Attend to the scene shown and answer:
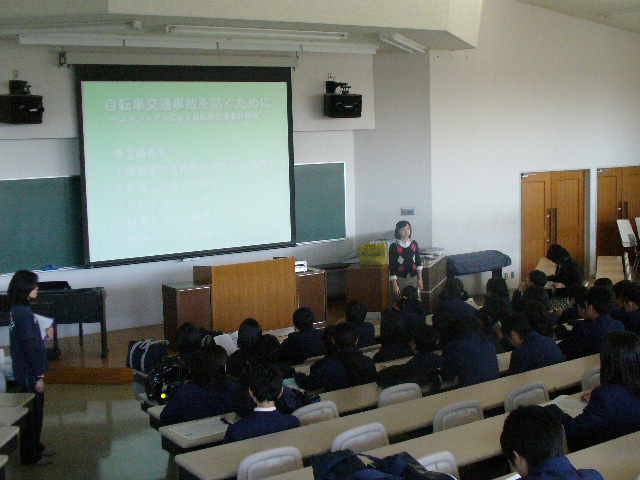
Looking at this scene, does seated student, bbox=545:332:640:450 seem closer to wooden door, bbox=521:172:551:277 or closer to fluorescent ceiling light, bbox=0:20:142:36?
fluorescent ceiling light, bbox=0:20:142:36

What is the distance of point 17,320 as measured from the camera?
523 centimetres

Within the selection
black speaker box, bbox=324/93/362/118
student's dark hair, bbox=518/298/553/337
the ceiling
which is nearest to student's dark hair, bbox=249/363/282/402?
A: student's dark hair, bbox=518/298/553/337

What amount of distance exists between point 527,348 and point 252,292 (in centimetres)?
391

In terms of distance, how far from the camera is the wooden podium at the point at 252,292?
8289 mm

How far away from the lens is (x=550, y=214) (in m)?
11.9

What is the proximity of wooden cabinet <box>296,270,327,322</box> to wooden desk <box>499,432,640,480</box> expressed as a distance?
563cm

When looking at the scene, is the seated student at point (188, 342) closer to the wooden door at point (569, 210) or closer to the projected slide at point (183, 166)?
the projected slide at point (183, 166)

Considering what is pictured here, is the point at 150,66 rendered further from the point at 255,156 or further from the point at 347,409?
the point at 347,409

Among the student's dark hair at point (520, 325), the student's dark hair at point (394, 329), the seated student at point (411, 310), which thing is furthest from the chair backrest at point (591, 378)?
the seated student at point (411, 310)

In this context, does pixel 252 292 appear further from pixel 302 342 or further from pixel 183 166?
pixel 302 342

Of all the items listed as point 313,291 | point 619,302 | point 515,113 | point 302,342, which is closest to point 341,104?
point 313,291

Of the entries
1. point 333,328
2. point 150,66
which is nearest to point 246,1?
point 150,66

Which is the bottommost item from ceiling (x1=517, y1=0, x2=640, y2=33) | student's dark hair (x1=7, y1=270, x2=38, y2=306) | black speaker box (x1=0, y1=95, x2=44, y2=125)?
student's dark hair (x1=7, y1=270, x2=38, y2=306)

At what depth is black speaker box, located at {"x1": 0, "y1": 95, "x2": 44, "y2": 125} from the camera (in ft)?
25.3
